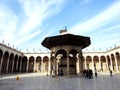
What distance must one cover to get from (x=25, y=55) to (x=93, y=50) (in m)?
26.0

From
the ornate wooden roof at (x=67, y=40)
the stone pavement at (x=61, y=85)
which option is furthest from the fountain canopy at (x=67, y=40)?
the stone pavement at (x=61, y=85)

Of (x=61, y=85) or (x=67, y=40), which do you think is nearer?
(x=61, y=85)

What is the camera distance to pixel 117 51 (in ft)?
114

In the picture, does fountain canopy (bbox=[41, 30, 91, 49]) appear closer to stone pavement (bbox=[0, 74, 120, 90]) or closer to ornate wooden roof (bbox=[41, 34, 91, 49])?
ornate wooden roof (bbox=[41, 34, 91, 49])

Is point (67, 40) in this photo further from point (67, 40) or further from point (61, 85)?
point (61, 85)

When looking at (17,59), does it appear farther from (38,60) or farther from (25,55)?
(38,60)

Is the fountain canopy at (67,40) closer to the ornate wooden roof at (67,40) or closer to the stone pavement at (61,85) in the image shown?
the ornate wooden roof at (67,40)

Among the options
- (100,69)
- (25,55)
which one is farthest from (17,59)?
(100,69)

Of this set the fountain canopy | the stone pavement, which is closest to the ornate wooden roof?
the fountain canopy

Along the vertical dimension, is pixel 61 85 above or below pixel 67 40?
below

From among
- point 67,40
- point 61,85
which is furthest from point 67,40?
point 61,85

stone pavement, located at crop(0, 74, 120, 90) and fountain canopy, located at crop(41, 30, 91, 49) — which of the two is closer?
stone pavement, located at crop(0, 74, 120, 90)

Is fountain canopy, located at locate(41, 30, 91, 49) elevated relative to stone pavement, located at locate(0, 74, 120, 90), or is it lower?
elevated

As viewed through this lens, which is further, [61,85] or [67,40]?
[67,40]
